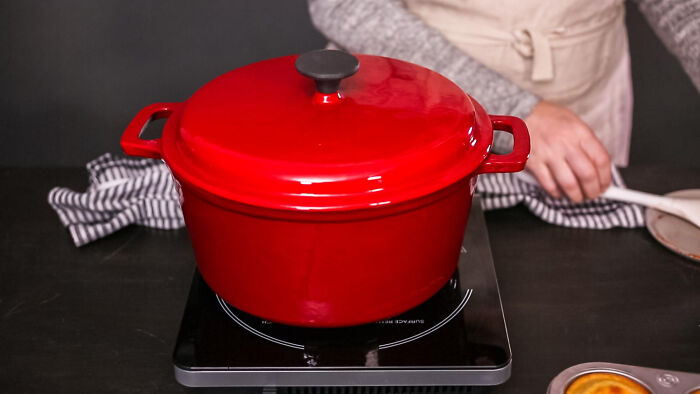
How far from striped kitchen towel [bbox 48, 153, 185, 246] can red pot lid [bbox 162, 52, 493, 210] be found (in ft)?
1.01

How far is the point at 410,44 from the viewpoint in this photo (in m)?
1.17

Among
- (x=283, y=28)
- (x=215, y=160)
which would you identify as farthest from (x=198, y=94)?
(x=283, y=28)

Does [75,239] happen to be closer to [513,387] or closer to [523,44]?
[513,387]

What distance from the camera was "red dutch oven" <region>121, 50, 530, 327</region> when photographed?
0.61m

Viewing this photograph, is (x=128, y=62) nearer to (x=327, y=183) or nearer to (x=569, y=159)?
(x=569, y=159)

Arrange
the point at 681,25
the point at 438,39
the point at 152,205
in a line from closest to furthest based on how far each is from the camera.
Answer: the point at 152,205, the point at 438,39, the point at 681,25

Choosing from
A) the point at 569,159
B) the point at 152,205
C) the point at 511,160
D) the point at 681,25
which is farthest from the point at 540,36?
the point at 152,205

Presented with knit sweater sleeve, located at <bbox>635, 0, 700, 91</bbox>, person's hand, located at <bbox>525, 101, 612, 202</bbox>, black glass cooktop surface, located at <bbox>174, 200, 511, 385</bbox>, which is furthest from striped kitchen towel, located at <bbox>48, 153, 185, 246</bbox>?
knit sweater sleeve, located at <bbox>635, 0, 700, 91</bbox>

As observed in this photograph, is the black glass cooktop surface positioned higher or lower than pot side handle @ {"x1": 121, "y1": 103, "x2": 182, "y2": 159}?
lower

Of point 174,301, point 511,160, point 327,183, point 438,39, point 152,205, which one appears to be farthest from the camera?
point 438,39

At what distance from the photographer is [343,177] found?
60 centimetres

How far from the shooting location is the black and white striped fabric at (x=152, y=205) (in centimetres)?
100

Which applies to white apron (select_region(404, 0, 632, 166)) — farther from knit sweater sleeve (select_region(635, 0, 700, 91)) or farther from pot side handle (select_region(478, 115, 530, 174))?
pot side handle (select_region(478, 115, 530, 174))

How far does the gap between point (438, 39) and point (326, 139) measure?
0.58 meters
